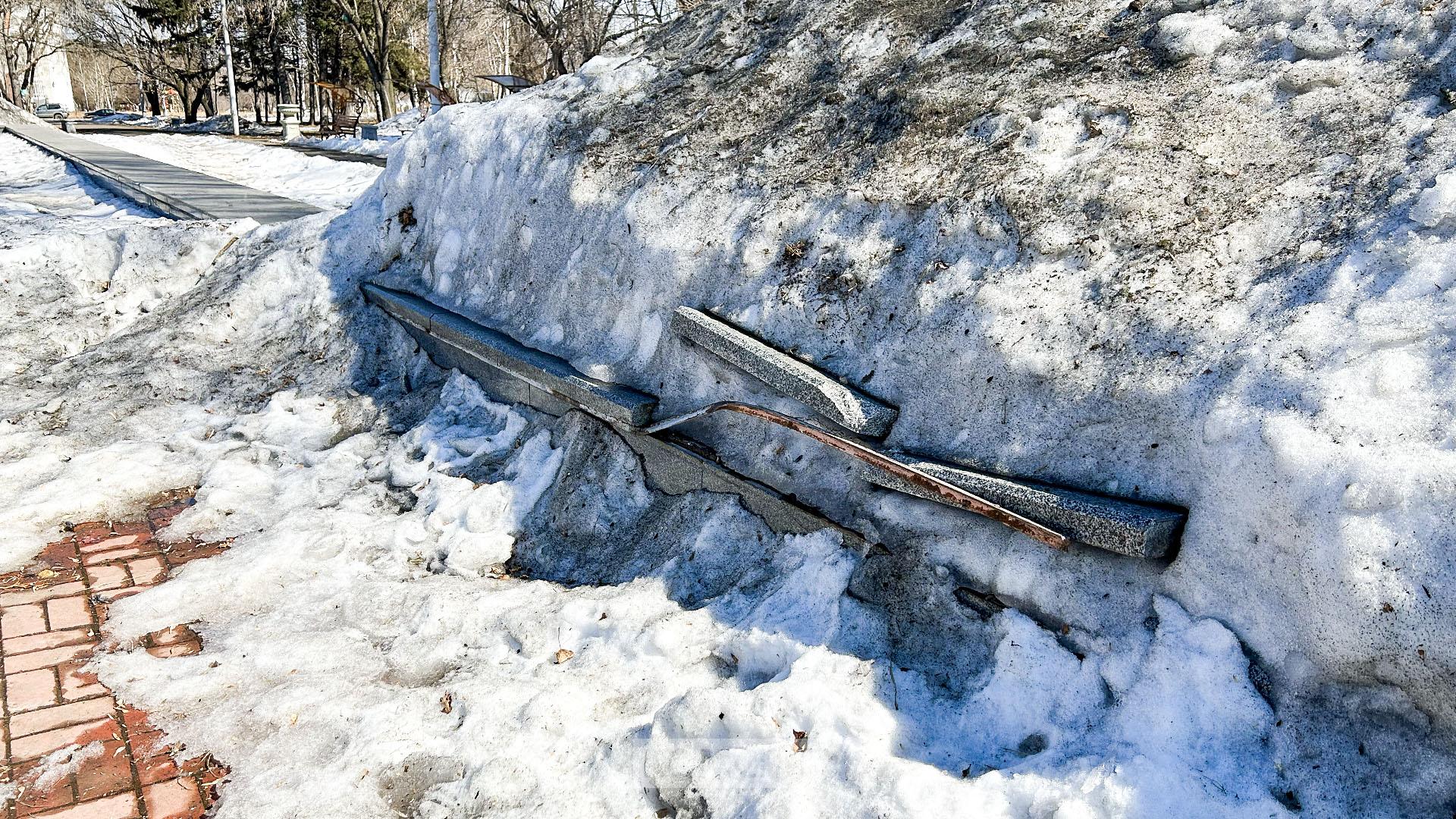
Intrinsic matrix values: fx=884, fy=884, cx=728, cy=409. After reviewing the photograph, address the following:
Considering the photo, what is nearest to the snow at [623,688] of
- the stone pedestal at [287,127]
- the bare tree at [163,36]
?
the stone pedestal at [287,127]

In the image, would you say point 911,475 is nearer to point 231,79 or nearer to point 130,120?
point 231,79

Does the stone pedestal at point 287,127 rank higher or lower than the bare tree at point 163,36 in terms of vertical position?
lower

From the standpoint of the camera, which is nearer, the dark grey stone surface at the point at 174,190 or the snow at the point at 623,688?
the snow at the point at 623,688

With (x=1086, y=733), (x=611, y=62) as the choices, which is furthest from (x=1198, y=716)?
(x=611, y=62)

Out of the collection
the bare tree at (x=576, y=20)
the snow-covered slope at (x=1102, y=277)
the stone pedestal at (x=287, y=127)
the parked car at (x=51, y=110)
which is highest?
the bare tree at (x=576, y=20)

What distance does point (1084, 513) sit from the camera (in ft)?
8.34

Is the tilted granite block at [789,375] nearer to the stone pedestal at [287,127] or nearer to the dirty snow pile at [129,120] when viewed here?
the stone pedestal at [287,127]

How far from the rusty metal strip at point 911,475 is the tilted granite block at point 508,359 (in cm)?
52

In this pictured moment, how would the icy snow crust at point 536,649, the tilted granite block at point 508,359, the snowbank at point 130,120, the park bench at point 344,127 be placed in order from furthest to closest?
1. the snowbank at point 130,120
2. the park bench at point 344,127
3. the tilted granite block at point 508,359
4. the icy snow crust at point 536,649

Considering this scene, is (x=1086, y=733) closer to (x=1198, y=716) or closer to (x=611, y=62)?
(x=1198, y=716)

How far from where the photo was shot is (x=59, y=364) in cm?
594

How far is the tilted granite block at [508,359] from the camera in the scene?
4047mm

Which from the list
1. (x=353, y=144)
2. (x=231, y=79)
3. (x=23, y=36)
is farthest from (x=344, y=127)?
(x=23, y=36)

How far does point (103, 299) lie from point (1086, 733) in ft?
23.9
